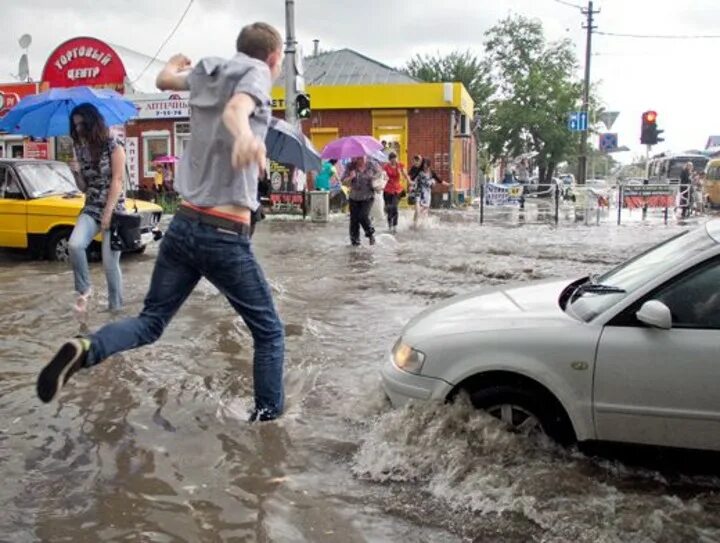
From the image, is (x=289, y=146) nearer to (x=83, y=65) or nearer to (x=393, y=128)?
(x=83, y=65)

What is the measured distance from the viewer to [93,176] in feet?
20.8

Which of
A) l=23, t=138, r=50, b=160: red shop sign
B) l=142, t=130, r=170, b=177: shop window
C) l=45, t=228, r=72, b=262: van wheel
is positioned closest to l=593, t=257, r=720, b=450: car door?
l=45, t=228, r=72, b=262: van wheel

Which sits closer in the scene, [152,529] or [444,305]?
[152,529]

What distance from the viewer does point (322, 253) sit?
40.8 feet

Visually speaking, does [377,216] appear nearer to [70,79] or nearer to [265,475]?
[70,79]

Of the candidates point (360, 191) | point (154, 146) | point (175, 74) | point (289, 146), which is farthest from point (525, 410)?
point (154, 146)

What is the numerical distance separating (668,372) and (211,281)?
2242mm

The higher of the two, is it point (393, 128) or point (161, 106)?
point (161, 106)

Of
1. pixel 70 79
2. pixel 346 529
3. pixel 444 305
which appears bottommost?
pixel 346 529

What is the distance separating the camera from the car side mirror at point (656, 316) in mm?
3482

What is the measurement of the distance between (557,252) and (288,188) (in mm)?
12802

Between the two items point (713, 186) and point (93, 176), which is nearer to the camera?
point (93, 176)

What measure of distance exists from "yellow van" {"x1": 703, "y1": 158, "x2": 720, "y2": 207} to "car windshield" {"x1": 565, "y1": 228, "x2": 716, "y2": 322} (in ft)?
82.7

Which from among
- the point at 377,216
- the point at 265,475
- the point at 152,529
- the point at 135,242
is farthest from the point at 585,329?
the point at 377,216
